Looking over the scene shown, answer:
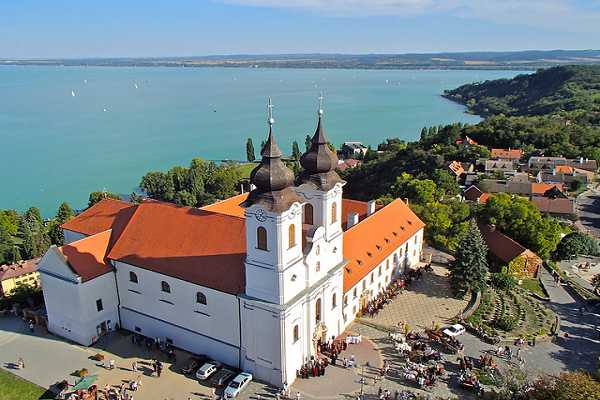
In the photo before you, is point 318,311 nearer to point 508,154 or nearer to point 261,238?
point 261,238

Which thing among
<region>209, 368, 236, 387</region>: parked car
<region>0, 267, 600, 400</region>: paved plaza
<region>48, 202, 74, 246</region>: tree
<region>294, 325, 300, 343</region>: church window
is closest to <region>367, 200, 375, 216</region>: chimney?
<region>0, 267, 600, 400</region>: paved plaza

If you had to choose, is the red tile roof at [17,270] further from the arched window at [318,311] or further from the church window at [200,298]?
the arched window at [318,311]

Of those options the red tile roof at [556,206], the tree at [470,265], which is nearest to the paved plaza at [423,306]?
the tree at [470,265]

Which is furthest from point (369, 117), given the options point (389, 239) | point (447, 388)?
point (447, 388)

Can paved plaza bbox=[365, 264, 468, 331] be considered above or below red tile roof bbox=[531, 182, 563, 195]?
above

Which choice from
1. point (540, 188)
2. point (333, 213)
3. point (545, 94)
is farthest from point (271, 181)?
point (545, 94)

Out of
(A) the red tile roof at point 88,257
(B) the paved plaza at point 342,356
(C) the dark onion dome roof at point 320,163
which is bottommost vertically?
(B) the paved plaza at point 342,356

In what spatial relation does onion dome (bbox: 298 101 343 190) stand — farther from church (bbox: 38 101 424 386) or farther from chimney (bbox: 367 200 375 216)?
chimney (bbox: 367 200 375 216)
